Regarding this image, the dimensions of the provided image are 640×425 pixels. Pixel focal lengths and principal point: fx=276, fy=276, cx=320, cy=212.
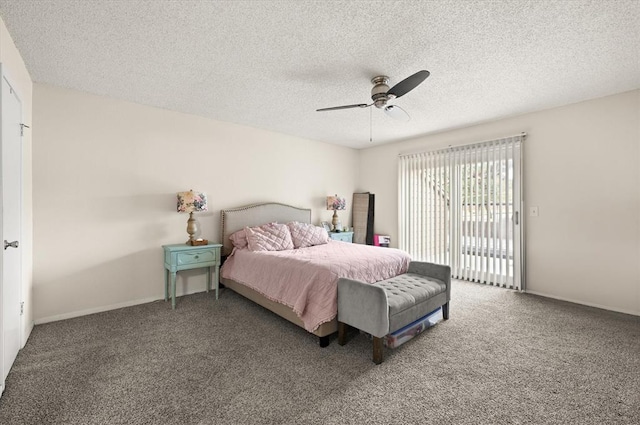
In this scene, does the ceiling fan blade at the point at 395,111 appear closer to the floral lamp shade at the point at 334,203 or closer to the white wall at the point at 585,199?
the white wall at the point at 585,199

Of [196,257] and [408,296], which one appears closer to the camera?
[408,296]

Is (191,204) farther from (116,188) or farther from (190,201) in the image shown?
(116,188)

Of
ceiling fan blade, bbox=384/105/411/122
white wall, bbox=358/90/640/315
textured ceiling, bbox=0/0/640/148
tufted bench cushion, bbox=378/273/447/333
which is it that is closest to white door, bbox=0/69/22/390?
textured ceiling, bbox=0/0/640/148

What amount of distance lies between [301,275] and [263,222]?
2030 mm

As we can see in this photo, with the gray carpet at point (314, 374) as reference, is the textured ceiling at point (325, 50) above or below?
above

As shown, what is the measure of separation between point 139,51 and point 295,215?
321cm

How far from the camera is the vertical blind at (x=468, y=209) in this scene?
4.13m

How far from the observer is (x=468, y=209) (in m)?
4.57

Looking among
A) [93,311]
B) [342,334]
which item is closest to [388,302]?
[342,334]

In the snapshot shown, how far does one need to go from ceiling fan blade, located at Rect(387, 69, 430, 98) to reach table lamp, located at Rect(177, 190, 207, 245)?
8.84ft

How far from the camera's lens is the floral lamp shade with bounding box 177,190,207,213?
142 inches

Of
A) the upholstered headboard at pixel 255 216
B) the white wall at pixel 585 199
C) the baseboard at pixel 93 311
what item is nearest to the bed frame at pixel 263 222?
the upholstered headboard at pixel 255 216

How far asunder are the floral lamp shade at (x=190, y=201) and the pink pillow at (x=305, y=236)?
55.0 inches

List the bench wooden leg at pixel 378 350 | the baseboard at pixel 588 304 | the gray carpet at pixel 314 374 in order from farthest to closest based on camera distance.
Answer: the baseboard at pixel 588 304 < the bench wooden leg at pixel 378 350 < the gray carpet at pixel 314 374
